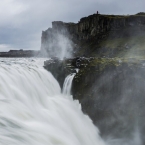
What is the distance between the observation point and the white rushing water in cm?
1302

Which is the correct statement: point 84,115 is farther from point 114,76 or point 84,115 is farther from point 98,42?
point 98,42

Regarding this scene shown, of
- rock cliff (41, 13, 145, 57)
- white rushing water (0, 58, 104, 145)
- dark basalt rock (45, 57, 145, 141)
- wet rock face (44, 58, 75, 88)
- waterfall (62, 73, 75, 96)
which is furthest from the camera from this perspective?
rock cliff (41, 13, 145, 57)

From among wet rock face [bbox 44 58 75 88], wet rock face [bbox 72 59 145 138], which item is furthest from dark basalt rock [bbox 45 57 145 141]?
wet rock face [bbox 44 58 75 88]

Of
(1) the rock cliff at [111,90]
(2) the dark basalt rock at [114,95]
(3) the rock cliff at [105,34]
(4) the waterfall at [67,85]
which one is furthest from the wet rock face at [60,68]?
(3) the rock cliff at [105,34]

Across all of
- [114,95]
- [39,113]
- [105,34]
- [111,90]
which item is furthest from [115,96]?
[105,34]

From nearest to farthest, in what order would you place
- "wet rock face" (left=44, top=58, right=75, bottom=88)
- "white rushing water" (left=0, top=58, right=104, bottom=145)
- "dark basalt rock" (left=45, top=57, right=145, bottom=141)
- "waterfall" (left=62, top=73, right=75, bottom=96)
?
"white rushing water" (left=0, top=58, right=104, bottom=145)
"dark basalt rock" (left=45, top=57, right=145, bottom=141)
"waterfall" (left=62, top=73, right=75, bottom=96)
"wet rock face" (left=44, top=58, right=75, bottom=88)

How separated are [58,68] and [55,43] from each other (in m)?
124

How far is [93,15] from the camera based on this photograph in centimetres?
10556

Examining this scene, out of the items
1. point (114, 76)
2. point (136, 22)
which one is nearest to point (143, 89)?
point (114, 76)

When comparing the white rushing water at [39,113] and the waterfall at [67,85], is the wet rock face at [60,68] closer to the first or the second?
the waterfall at [67,85]

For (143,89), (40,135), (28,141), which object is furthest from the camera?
(143,89)

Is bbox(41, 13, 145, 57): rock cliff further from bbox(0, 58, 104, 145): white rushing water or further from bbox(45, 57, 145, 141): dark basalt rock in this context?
bbox(0, 58, 104, 145): white rushing water

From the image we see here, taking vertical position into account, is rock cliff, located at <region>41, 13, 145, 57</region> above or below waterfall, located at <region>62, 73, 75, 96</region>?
above

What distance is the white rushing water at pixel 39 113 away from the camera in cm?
1302
